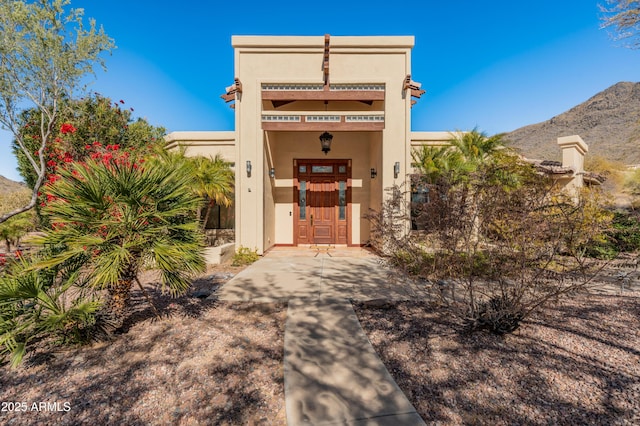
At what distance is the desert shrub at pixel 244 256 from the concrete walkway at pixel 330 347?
981mm

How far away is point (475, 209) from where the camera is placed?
3096 millimetres

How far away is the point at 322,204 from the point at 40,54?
979cm

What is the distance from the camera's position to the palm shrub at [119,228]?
116 inches

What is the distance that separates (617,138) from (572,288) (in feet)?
146

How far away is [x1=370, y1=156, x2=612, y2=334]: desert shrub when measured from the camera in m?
2.79

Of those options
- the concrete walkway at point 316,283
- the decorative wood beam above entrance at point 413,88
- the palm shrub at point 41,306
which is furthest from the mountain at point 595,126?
the palm shrub at point 41,306

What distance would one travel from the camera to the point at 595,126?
3659 centimetres

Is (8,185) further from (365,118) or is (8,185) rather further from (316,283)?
(316,283)

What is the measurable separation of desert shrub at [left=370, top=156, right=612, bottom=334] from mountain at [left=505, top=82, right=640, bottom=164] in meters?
33.1

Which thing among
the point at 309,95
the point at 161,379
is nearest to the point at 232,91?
the point at 309,95

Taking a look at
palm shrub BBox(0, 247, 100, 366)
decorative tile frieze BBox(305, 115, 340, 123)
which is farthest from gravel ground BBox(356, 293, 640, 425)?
decorative tile frieze BBox(305, 115, 340, 123)

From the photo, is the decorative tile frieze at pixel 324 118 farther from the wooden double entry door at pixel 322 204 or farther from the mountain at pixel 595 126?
the mountain at pixel 595 126

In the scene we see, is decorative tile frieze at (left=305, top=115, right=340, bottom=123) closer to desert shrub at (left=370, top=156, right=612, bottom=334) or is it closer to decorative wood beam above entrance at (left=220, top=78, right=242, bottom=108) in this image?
decorative wood beam above entrance at (left=220, top=78, right=242, bottom=108)

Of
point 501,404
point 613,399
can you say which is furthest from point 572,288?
point 501,404
